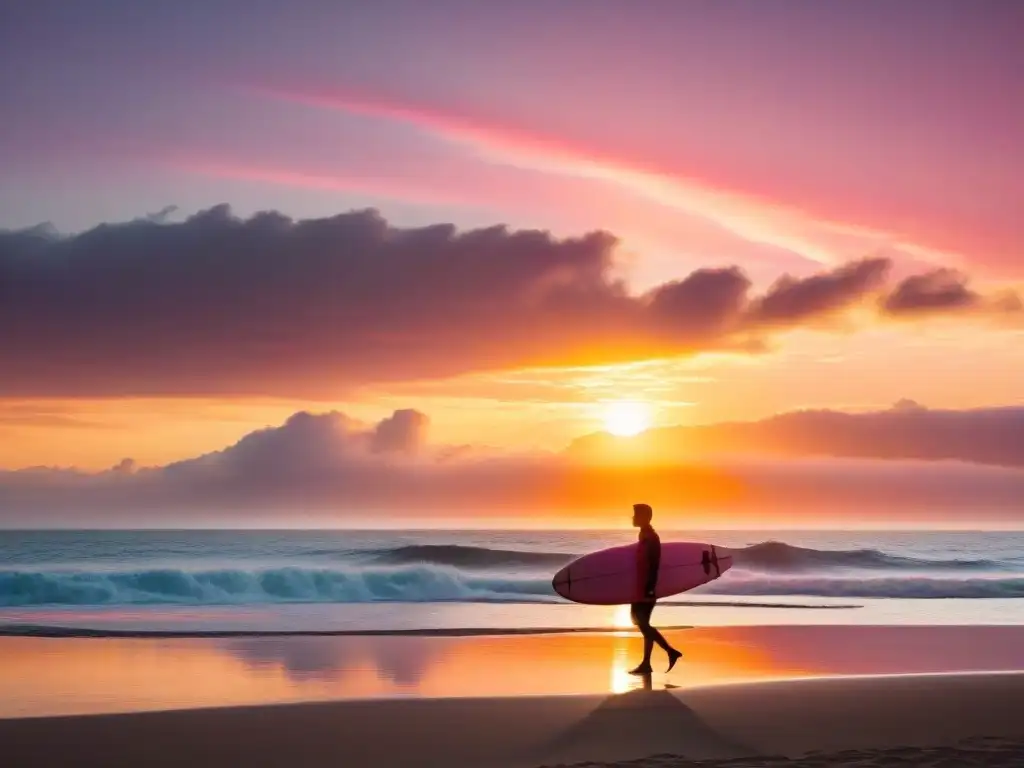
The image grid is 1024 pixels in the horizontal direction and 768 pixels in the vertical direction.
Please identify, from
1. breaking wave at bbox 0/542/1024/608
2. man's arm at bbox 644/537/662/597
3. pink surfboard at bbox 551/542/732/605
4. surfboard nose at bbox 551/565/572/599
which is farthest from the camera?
breaking wave at bbox 0/542/1024/608

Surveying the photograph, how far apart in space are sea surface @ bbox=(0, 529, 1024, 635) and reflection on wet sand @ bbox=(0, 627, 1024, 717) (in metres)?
1.91

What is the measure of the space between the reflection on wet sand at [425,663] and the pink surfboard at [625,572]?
0.81 m

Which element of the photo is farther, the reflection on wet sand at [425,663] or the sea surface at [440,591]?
the sea surface at [440,591]

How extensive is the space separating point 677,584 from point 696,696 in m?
4.06

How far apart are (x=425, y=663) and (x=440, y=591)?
686 inches

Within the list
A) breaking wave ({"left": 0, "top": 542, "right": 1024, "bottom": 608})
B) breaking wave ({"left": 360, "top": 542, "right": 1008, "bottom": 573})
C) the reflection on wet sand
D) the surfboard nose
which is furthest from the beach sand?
breaking wave ({"left": 360, "top": 542, "right": 1008, "bottom": 573})

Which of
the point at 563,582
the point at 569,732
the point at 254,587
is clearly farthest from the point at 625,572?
the point at 254,587

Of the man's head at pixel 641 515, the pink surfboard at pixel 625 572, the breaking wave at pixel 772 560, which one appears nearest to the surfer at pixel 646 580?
the man's head at pixel 641 515

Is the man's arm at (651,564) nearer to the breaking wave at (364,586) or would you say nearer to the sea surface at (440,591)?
the sea surface at (440,591)

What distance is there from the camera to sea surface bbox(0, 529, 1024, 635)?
66.2 feet

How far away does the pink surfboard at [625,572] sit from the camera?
567 inches

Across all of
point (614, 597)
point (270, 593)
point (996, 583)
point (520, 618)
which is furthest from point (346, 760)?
point (996, 583)

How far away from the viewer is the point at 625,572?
14.5 meters

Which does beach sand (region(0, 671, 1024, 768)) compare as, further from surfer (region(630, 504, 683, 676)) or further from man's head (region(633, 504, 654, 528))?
man's head (region(633, 504, 654, 528))
